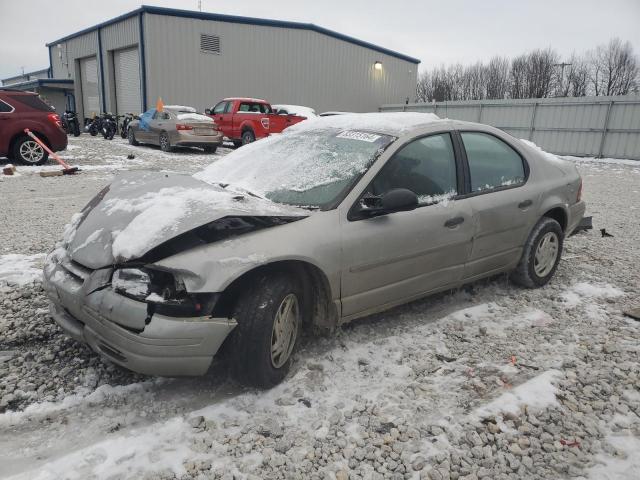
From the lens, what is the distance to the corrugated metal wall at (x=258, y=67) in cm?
2138

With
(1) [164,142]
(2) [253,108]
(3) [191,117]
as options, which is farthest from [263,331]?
(2) [253,108]

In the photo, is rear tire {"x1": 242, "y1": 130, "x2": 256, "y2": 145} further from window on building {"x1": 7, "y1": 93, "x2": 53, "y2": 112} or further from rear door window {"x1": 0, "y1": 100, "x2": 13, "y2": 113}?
rear door window {"x1": 0, "y1": 100, "x2": 13, "y2": 113}

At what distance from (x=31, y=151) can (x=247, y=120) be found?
24.7 ft

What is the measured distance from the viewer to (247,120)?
1703 cm

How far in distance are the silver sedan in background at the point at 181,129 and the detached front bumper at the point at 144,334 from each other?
13.1 metres

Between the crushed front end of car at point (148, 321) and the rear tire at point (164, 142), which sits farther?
the rear tire at point (164, 142)

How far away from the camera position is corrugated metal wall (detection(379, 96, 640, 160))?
18.7 meters

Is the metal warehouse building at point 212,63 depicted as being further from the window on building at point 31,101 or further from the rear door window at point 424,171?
the rear door window at point 424,171

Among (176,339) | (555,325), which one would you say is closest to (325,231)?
(176,339)

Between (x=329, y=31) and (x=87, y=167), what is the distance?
18083 mm

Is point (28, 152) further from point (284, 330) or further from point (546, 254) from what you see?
point (546, 254)

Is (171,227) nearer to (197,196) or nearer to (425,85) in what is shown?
(197,196)

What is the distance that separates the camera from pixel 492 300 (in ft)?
13.6

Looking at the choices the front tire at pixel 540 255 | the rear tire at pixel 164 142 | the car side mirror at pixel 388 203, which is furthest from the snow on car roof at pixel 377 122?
the rear tire at pixel 164 142
